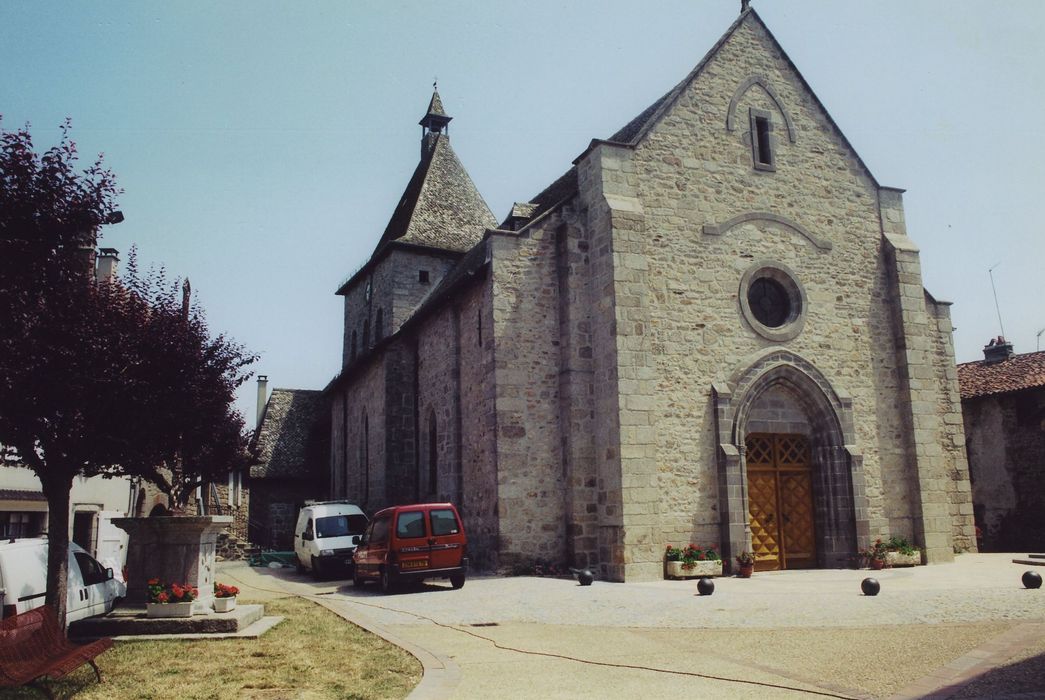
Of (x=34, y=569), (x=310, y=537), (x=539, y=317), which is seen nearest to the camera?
(x=34, y=569)

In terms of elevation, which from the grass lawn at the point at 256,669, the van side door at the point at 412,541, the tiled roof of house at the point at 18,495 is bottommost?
the grass lawn at the point at 256,669

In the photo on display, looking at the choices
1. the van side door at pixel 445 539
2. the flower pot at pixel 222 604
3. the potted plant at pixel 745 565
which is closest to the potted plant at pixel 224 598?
the flower pot at pixel 222 604

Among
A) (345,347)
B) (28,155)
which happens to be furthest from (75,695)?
(345,347)

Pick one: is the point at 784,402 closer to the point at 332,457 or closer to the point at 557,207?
the point at 557,207

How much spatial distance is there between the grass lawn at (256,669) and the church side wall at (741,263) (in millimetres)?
8204

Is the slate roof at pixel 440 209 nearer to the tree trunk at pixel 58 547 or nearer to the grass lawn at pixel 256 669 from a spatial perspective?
the tree trunk at pixel 58 547

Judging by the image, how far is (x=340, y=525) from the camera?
20188 millimetres

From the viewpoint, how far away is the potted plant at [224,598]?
10.7 meters

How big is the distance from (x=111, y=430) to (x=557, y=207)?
10.8 m

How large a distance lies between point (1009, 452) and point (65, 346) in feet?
80.6

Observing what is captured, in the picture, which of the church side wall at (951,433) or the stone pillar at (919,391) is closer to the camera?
the stone pillar at (919,391)

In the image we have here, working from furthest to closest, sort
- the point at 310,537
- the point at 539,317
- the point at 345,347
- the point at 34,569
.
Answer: the point at 345,347
the point at 310,537
the point at 539,317
the point at 34,569

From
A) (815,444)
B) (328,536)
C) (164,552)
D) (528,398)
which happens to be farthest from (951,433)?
(164,552)

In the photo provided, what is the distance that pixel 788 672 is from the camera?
716cm
